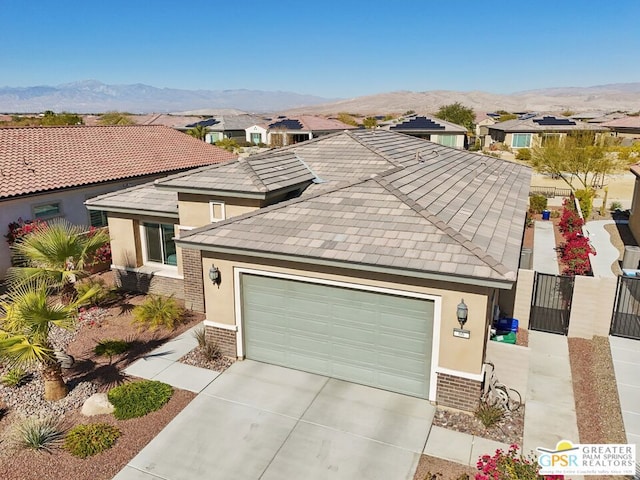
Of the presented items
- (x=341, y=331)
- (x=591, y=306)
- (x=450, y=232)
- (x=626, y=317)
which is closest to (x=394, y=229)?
(x=450, y=232)

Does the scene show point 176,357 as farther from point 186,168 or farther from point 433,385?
point 186,168

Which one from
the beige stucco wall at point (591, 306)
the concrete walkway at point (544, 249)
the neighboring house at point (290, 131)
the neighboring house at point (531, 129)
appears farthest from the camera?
the neighboring house at point (290, 131)

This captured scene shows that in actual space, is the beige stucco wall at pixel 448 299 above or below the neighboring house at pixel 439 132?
below

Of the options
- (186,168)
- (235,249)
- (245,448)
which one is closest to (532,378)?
(245,448)

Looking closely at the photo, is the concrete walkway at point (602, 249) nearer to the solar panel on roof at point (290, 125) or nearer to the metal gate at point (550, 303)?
the metal gate at point (550, 303)

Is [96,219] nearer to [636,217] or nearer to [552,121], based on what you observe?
[636,217]

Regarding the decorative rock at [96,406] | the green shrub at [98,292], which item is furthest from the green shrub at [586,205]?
the decorative rock at [96,406]
